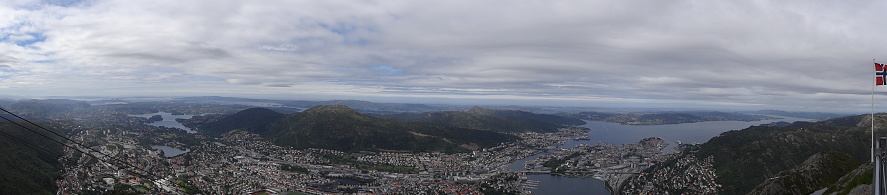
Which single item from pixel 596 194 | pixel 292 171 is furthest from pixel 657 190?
pixel 292 171

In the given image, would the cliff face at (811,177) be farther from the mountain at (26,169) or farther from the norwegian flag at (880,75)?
the mountain at (26,169)

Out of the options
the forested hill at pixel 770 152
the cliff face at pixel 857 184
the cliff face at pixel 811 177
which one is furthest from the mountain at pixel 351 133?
the cliff face at pixel 857 184

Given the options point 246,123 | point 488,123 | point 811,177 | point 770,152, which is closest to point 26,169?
point 811,177

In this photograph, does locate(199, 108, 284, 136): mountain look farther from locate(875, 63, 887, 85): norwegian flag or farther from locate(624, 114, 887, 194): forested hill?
locate(875, 63, 887, 85): norwegian flag

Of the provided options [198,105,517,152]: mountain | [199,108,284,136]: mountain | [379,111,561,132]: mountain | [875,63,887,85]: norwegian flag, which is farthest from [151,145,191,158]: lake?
[875,63,887,85]: norwegian flag

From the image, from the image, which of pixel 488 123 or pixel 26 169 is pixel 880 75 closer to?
pixel 26 169

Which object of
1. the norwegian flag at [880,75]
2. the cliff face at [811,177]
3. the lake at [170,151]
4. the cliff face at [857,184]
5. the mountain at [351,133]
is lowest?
the lake at [170,151]
